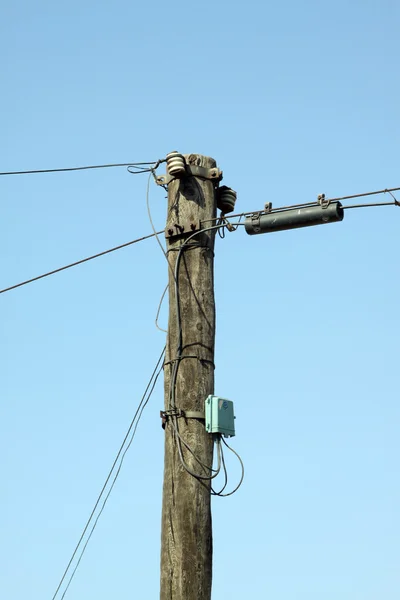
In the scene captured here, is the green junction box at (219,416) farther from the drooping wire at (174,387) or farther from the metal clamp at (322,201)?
the metal clamp at (322,201)

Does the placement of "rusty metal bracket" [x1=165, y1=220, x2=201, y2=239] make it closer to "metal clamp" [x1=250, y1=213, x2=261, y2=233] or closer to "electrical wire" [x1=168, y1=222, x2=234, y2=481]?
"electrical wire" [x1=168, y1=222, x2=234, y2=481]

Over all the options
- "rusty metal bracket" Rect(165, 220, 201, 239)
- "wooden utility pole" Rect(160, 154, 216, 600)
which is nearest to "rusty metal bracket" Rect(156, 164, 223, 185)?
"wooden utility pole" Rect(160, 154, 216, 600)

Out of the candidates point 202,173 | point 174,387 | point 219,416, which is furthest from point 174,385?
point 202,173

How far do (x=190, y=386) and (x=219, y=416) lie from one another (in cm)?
33

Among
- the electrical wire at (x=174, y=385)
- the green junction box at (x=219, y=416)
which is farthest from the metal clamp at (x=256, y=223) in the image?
the green junction box at (x=219, y=416)


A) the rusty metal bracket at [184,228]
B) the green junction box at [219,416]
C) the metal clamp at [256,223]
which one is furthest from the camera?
the metal clamp at [256,223]

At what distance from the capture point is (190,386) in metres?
7.54

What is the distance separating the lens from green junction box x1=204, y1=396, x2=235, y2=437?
24.3ft

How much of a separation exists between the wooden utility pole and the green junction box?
7cm

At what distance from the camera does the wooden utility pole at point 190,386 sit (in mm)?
7121

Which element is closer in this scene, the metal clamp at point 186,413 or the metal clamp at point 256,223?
the metal clamp at point 186,413

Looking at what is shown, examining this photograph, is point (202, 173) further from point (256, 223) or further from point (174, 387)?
point (174, 387)

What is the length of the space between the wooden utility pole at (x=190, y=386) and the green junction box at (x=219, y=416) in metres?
0.07

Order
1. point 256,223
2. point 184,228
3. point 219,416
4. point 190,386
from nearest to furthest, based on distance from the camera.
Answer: point 219,416, point 190,386, point 184,228, point 256,223
